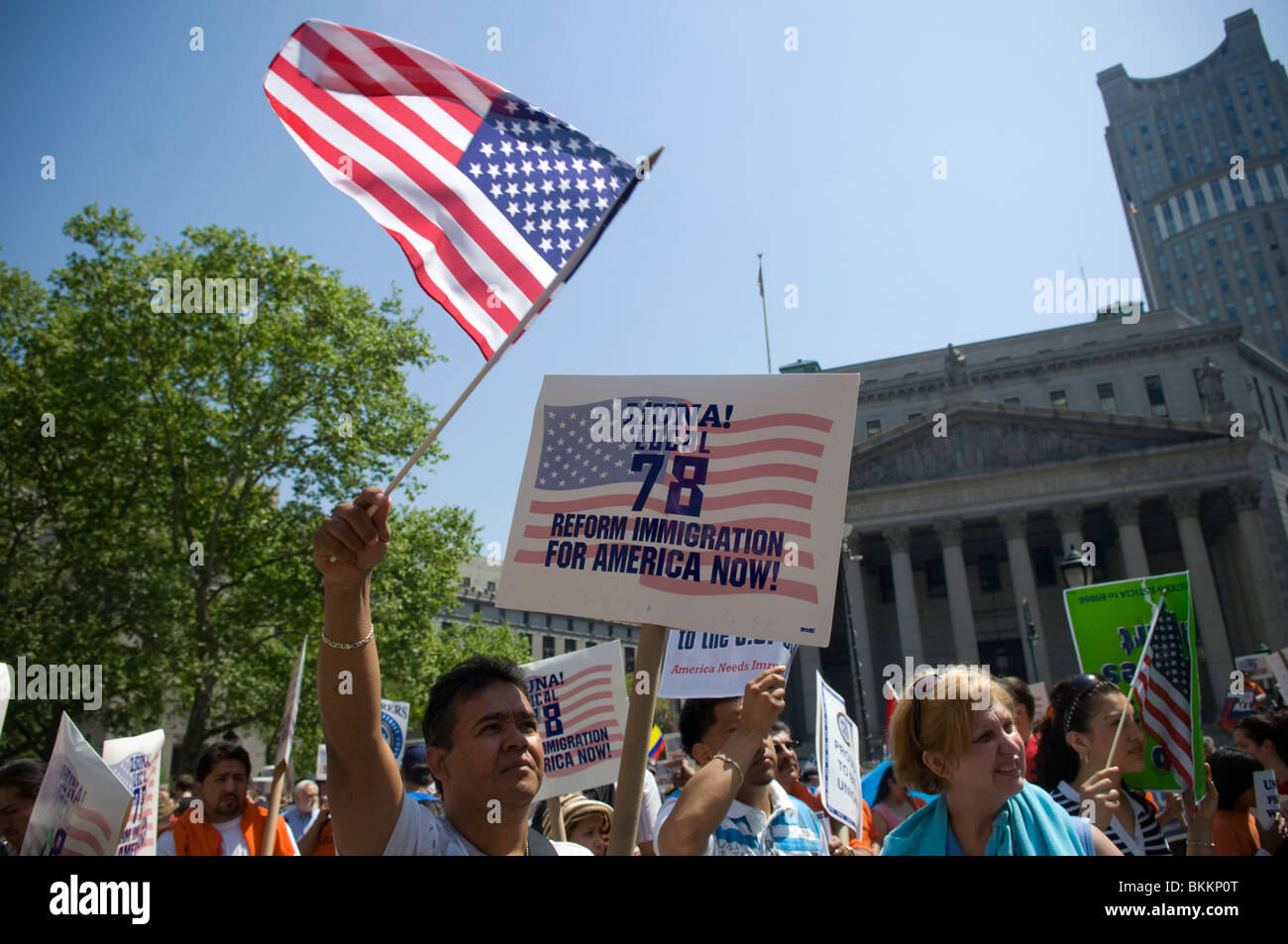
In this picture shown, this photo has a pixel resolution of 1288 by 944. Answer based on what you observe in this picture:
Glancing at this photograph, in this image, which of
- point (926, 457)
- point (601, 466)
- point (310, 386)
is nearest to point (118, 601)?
point (310, 386)

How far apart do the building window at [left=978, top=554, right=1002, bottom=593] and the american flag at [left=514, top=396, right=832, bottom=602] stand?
5207 cm

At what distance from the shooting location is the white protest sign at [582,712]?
5.91 meters

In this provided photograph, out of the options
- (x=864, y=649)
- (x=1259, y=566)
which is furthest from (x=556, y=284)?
(x=864, y=649)

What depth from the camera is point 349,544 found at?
7.70ft

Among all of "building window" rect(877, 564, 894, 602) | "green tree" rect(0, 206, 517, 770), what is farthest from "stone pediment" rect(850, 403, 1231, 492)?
"green tree" rect(0, 206, 517, 770)

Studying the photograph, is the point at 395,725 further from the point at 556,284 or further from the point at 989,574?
the point at 989,574

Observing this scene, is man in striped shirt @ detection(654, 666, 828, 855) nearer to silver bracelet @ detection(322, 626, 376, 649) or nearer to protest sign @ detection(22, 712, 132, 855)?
silver bracelet @ detection(322, 626, 376, 649)

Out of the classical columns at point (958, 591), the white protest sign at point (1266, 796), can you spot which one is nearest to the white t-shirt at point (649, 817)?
the white protest sign at point (1266, 796)

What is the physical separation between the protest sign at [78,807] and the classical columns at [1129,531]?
45477mm

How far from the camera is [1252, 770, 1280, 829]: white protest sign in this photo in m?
5.39

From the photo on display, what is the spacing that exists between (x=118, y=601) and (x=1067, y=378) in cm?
5185

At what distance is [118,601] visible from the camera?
78.7 ft
